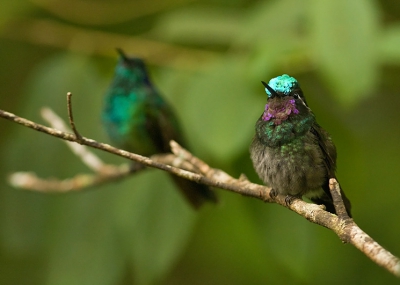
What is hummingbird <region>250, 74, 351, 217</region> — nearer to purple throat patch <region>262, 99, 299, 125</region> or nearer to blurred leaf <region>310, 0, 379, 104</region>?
purple throat patch <region>262, 99, 299, 125</region>

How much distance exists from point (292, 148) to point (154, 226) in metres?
1.43

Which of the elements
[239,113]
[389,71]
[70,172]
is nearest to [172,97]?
[239,113]

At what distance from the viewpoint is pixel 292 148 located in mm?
1308

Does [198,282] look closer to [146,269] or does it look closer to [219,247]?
[219,247]

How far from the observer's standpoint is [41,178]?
9.92 feet

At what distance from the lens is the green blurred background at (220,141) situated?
6.93ft

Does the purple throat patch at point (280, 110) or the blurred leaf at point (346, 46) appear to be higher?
the blurred leaf at point (346, 46)

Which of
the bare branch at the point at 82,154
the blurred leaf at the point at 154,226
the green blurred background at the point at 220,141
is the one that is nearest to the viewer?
the green blurred background at the point at 220,141

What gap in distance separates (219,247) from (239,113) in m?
1.47

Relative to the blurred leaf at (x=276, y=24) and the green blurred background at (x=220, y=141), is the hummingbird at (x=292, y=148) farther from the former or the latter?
the blurred leaf at (x=276, y=24)

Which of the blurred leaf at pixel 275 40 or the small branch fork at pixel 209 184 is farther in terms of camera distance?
the blurred leaf at pixel 275 40

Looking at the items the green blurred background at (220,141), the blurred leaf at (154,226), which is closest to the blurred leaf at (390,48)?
the green blurred background at (220,141)

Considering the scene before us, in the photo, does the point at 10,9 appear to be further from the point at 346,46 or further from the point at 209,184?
the point at 209,184

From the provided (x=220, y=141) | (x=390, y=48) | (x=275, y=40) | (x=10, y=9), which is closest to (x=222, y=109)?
(x=220, y=141)
